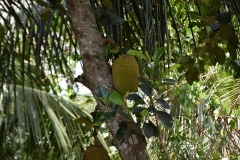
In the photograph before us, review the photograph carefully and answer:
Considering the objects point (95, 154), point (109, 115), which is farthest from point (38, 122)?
point (109, 115)

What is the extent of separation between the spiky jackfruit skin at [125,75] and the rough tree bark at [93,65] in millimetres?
23

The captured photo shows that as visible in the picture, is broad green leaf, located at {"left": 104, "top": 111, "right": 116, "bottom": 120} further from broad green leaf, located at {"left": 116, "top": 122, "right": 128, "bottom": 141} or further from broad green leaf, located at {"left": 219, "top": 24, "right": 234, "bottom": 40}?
broad green leaf, located at {"left": 219, "top": 24, "right": 234, "bottom": 40}

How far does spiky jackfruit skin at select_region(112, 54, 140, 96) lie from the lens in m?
0.76

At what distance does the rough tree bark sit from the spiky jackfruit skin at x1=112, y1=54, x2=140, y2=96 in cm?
2

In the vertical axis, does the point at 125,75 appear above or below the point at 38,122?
below

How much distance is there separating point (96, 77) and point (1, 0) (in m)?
0.80

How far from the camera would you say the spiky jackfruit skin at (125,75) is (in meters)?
0.76

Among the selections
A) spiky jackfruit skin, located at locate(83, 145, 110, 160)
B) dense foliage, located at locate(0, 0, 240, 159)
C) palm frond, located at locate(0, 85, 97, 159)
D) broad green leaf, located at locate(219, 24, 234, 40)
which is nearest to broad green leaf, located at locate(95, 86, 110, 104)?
dense foliage, located at locate(0, 0, 240, 159)

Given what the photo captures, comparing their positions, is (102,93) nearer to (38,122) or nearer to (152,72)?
(152,72)

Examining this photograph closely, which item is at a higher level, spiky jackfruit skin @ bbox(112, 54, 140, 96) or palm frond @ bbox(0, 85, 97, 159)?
palm frond @ bbox(0, 85, 97, 159)

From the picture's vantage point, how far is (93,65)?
0.80 metres

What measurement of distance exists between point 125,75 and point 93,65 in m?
0.07

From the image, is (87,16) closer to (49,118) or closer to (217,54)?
(217,54)

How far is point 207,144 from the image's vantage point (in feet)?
7.27
